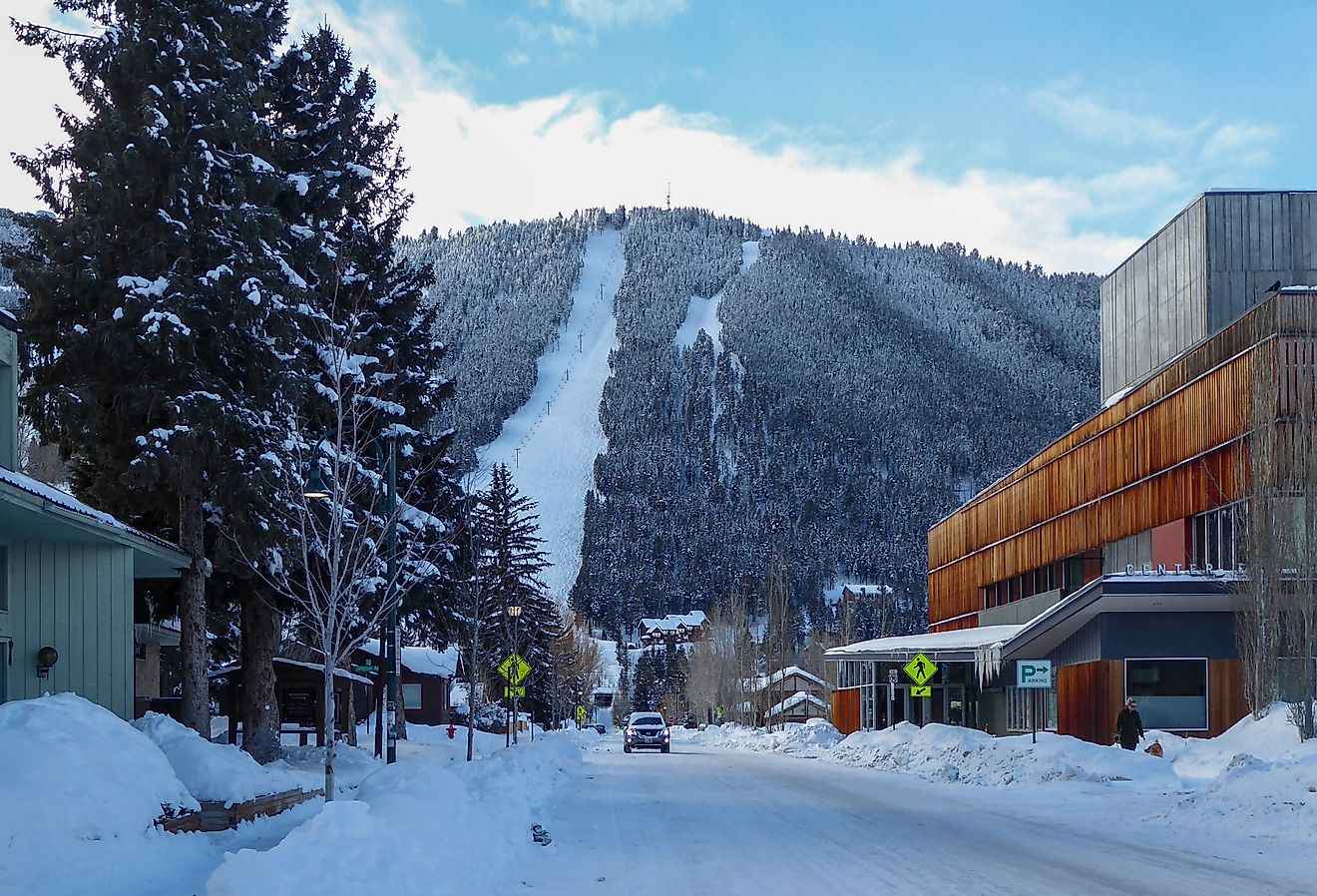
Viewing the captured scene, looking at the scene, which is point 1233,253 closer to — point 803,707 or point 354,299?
point 354,299

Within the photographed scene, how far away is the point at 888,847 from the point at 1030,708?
33.8 metres

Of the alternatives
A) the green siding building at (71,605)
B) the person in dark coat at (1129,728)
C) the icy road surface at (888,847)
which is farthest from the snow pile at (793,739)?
the green siding building at (71,605)

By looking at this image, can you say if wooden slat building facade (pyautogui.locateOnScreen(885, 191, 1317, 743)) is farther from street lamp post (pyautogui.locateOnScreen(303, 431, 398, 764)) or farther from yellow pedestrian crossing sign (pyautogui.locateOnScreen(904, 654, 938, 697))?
street lamp post (pyautogui.locateOnScreen(303, 431, 398, 764))

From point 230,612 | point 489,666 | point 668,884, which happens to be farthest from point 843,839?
point 489,666

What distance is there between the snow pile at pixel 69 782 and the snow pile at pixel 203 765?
7.03ft

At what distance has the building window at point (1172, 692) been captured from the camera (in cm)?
4003

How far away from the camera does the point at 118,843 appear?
13422 millimetres

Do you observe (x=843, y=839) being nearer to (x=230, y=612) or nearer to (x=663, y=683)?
(x=230, y=612)

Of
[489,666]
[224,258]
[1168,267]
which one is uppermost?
[1168,267]

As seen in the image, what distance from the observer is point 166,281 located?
23.9m

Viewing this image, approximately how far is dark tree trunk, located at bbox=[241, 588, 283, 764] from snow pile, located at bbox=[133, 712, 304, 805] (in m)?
9.66

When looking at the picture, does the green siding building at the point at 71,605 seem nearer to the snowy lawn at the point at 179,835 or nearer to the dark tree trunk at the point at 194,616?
the dark tree trunk at the point at 194,616

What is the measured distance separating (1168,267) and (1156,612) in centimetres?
1945

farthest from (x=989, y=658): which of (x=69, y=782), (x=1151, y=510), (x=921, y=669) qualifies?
(x=69, y=782)
